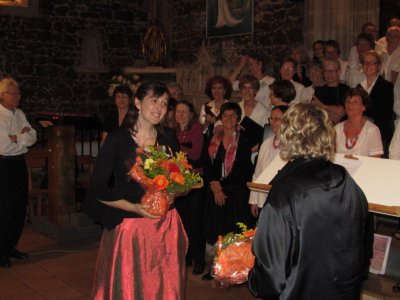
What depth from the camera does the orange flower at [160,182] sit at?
261 centimetres

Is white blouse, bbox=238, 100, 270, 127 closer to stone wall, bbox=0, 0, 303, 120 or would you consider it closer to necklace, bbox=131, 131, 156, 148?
necklace, bbox=131, 131, 156, 148

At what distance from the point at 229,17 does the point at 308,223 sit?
10.4 meters

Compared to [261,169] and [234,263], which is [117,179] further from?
[261,169]

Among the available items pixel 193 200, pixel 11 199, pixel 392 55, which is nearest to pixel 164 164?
pixel 193 200

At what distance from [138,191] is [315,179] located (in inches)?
44.0

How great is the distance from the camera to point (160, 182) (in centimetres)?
261

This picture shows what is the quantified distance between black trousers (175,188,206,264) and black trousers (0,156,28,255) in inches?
65.9

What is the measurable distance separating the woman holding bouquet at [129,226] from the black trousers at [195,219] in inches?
78.7

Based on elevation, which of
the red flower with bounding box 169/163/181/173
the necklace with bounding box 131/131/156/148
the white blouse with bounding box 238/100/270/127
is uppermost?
the white blouse with bounding box 238/100/270/127

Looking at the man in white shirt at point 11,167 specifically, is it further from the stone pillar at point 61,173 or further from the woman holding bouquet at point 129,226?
the woman holding bouquet at point 129,226

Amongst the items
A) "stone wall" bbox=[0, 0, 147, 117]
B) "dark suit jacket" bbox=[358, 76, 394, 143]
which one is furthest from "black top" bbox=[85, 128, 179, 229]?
"stone wall" bbox=[0, 0, 147, 117]

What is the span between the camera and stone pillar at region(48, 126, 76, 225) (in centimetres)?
611

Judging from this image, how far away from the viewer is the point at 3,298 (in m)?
4.26

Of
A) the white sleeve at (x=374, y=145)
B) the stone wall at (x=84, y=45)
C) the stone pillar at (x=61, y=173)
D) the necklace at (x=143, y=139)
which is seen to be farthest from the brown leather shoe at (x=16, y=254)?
the stone wall at (x=84, y=45)
